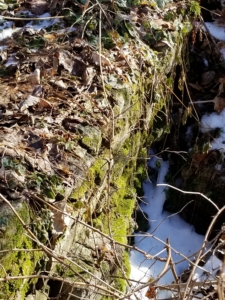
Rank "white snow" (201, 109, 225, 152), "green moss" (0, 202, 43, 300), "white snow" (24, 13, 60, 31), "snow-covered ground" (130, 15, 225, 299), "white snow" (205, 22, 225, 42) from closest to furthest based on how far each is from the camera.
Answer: "green moss" (0, 202, 43, 300) < "white snow" (24, 13, 60, 31) < "snow-covered ground" (130, 15, 225, 299) < "white snow" (201, 109, 225, 152) < "white snow" (205, 22, 225, 42)

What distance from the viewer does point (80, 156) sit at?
106 inches

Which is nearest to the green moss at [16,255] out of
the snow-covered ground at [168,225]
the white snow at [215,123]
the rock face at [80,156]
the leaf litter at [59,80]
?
the rock face at [80,156]

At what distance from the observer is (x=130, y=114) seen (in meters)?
3.47

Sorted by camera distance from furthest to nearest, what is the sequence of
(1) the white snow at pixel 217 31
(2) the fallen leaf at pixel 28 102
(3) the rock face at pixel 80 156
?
(1) the white snow at pixel 217 31
(2) the fallen leaf at pixel 28 102
(3) the rock face at pixel 80 156

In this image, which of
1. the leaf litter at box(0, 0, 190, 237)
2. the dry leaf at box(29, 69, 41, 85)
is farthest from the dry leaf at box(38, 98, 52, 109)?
the dry leaf at box(29, 69, 41, 85)

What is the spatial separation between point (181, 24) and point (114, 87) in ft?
5.00

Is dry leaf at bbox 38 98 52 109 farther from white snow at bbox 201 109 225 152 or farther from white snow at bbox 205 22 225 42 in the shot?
white snow at bbox 205 22 225 42

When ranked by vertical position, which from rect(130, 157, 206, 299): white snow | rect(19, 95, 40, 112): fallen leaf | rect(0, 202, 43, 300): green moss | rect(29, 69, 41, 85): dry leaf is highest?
rect(29, 69, 41, 85): dry leaf

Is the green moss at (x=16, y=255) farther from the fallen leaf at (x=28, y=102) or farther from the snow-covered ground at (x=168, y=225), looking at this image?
the snow-covered ground at (x=168, y=225)

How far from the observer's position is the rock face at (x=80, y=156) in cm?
221

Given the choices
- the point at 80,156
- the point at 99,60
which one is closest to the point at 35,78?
the point at 99,60

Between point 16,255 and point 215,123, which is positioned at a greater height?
point 16,255

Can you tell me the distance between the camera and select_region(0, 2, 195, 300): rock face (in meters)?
2.21

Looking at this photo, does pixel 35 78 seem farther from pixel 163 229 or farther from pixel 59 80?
pixel 163 229
